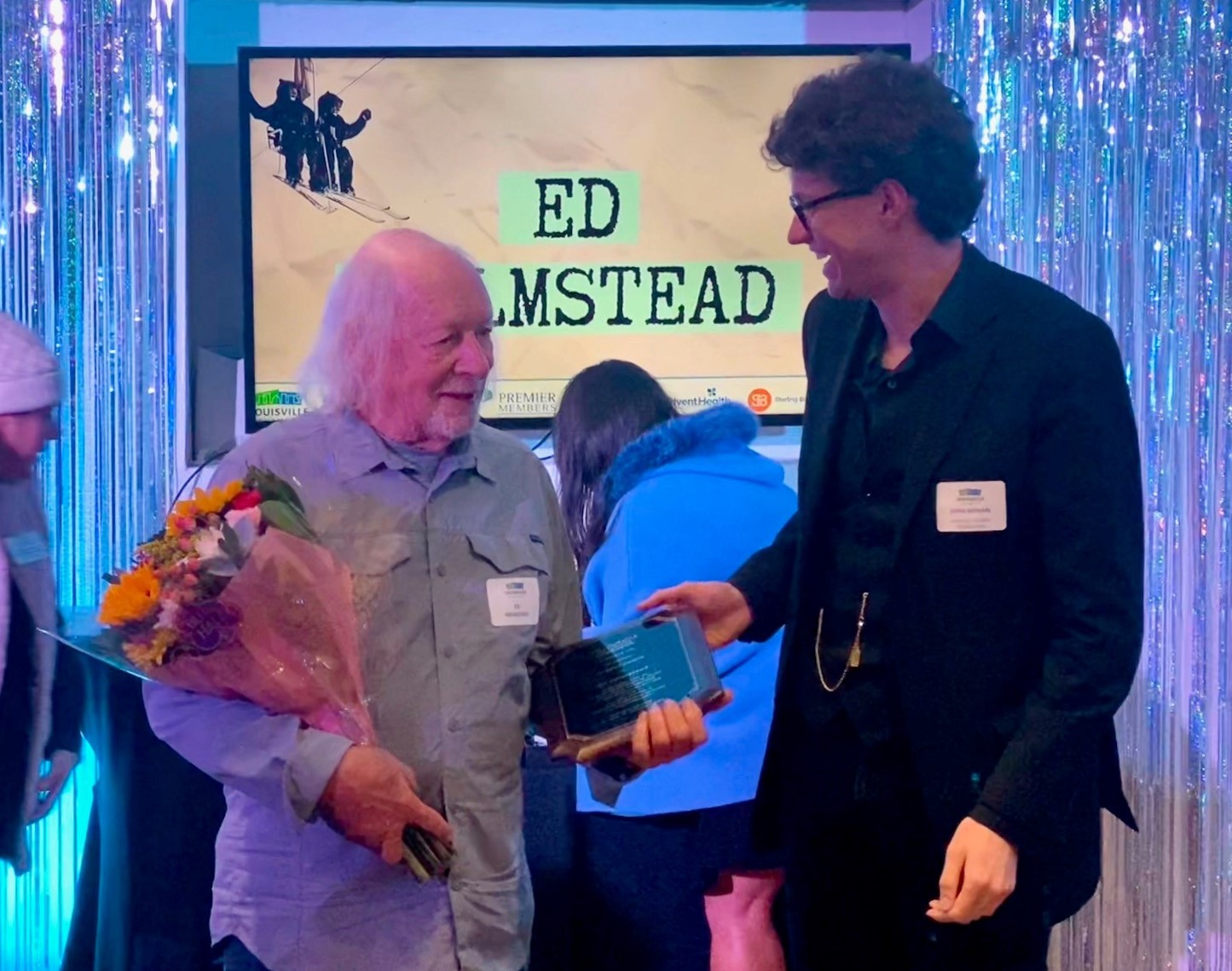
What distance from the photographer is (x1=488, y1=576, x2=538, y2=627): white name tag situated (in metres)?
1.74

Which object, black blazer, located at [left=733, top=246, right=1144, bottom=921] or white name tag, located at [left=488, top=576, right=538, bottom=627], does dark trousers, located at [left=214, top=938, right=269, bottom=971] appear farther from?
black blazer, located at [left=733, top=246, right=1144, bottom=921]

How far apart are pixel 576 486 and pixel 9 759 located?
1.37 metres

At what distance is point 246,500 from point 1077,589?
96 cm

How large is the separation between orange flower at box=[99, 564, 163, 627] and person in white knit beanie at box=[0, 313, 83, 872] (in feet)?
2.96

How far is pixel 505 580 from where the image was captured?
176cm

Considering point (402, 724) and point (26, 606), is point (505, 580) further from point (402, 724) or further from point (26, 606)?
point (26, 606)

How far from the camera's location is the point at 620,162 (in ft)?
12.3

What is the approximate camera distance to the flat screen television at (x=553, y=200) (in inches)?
143

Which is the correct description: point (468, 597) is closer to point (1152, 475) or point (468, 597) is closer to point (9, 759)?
point (9, 759)

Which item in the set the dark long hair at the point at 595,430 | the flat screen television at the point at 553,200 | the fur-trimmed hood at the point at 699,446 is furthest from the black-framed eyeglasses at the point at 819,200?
the flat screen television at the point at 553,200

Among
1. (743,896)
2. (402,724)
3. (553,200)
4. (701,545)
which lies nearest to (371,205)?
(553,200)

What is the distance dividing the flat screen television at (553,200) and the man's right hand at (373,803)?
7.24 feet

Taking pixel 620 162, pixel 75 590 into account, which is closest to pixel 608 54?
pixel 620 162

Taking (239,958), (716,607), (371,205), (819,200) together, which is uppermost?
(371,205)
